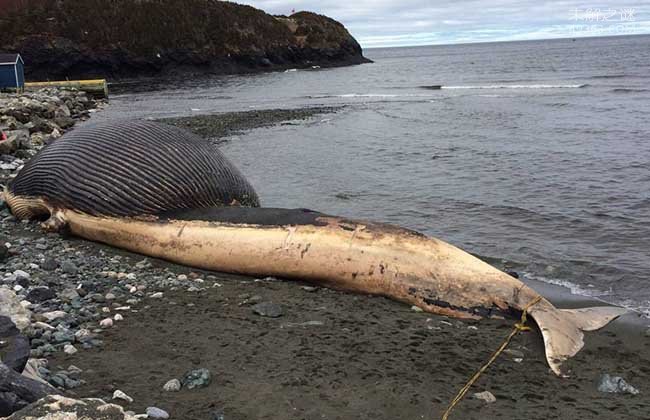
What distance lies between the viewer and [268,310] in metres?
5.59

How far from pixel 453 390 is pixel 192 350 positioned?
1.99 meters

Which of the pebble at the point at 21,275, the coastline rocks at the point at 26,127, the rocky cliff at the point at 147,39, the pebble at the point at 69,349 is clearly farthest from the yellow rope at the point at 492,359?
the rocky cliff at the point at 147,39

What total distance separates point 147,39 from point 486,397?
77.1m

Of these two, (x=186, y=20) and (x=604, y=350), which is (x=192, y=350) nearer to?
(x=604, y=350)

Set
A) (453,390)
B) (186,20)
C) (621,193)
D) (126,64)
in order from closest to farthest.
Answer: (453,390) < (621,193) < (126,64) < (186,20)

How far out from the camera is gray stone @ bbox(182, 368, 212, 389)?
4.10 m

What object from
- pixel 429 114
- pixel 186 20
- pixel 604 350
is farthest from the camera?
pixel 186 20

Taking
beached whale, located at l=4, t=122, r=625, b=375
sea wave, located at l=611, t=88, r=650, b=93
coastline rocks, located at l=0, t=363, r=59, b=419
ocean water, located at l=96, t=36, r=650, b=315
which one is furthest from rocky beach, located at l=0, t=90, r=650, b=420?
sea wave, located at l=611, t=88, r=650, b=93

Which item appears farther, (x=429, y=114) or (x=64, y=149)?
(x=429, y=114)

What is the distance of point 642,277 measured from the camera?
712 cm

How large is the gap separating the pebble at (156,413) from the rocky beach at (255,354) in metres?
0.01

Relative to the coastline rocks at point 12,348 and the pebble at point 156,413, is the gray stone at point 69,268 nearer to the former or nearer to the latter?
the coastline rocks at point 12,348

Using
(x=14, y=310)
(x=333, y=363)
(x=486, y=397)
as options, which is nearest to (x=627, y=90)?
(x=486, y=397)

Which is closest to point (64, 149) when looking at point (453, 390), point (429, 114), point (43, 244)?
point (43, 244)
